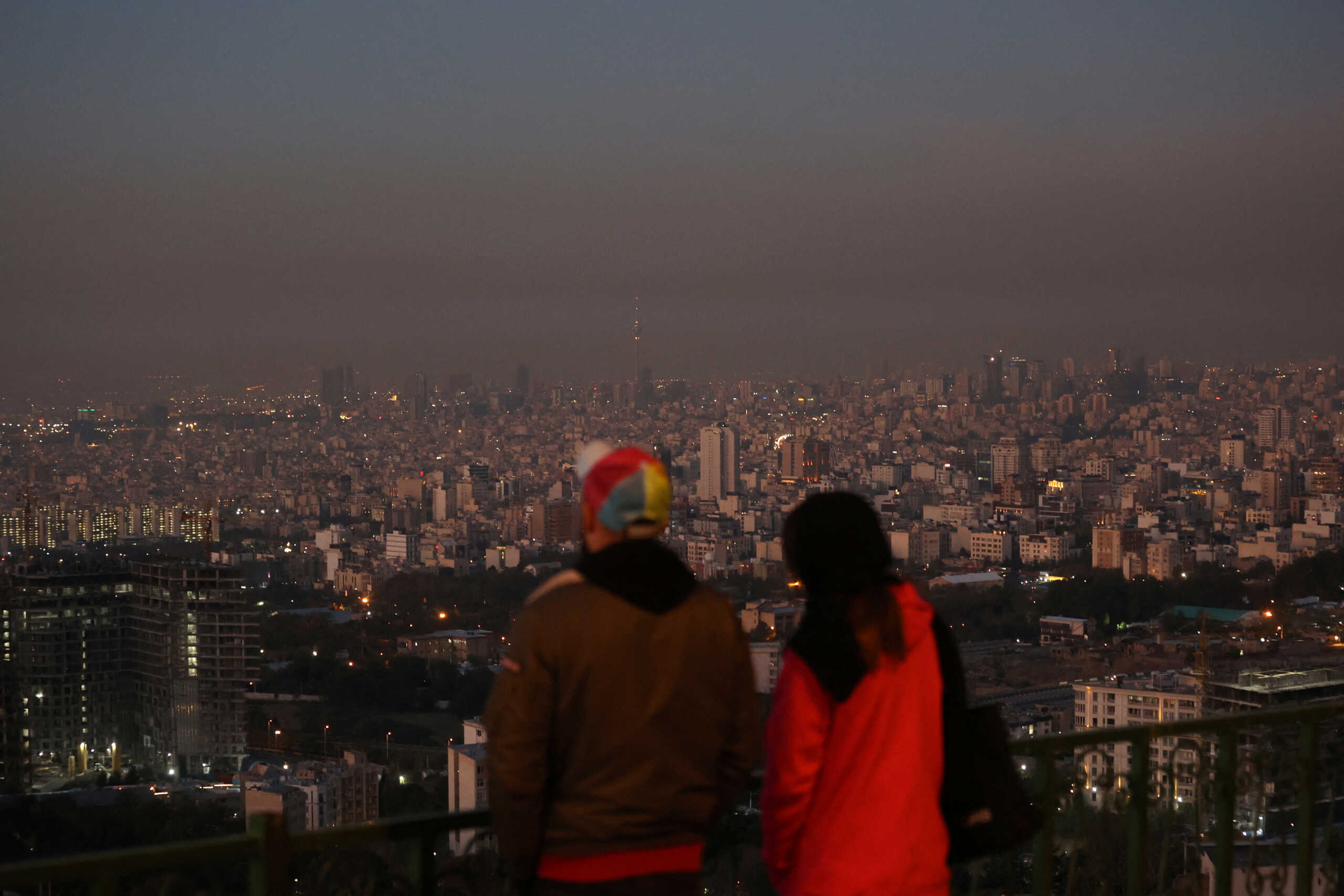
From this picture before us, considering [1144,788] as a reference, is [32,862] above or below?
above

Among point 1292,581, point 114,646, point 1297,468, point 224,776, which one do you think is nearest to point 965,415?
point 1297,468

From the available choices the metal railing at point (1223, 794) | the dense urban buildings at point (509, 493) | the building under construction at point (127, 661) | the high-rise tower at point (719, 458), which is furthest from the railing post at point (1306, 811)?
the high-rise tower at point (719, 458)

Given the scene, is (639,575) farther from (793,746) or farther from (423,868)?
(423,868)

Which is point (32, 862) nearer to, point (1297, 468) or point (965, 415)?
point (1297, 468)

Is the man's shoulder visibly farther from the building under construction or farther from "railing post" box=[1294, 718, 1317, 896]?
the building under construction

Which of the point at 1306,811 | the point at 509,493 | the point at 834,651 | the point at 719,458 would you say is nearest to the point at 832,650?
the point at 834,651

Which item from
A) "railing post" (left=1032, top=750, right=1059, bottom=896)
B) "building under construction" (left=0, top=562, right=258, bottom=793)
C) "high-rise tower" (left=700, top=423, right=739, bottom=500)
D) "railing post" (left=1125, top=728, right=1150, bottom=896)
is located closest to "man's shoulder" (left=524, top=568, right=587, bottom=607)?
"railing post" (left=1032, top=750, right=1059, bottom=896)
